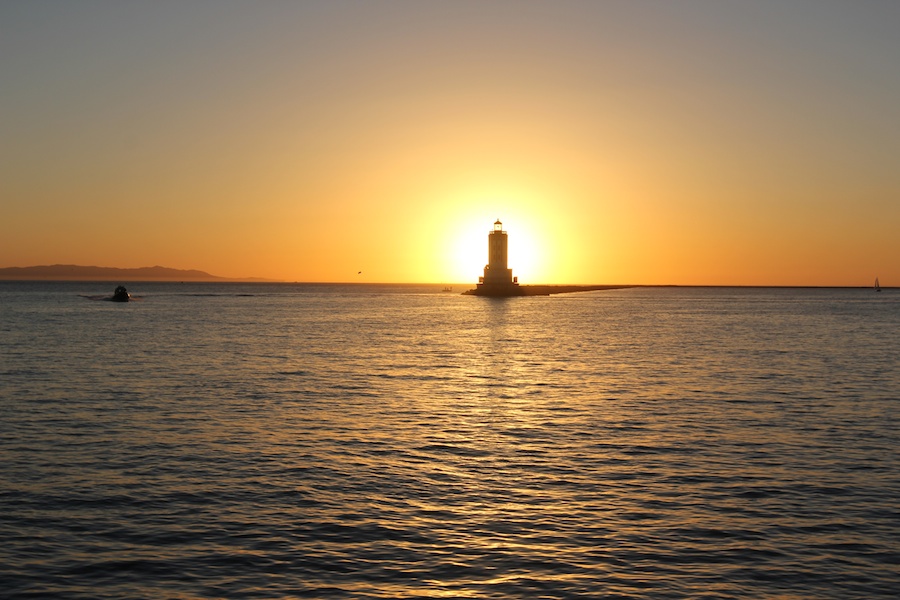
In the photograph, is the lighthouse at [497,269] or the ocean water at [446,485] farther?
the lighthouse at [497,269]

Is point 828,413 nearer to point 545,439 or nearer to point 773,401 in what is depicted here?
point 773,401

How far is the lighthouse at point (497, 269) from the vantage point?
17212cm

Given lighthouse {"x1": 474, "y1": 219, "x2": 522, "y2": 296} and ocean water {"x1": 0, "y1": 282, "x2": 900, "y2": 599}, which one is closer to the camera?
ocean water {"x1": 0, "y1": 282, "x2": 900, "y2": 599}

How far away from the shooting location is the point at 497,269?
186 meters

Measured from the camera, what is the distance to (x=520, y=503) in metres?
18.0

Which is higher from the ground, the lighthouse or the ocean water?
the lighthouse

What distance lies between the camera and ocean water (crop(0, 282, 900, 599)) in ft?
44.5

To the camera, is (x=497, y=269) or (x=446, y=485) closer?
(x=446, y=485)

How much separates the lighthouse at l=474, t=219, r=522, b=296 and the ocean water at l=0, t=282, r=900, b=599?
5069 inches

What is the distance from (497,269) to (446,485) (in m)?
168

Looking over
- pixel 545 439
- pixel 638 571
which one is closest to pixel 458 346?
pixel 545 439

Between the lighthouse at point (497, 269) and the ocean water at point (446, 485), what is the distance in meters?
129

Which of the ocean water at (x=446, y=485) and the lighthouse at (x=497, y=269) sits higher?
the lighthouse at (x=497, y=269)

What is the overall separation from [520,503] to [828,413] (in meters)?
18.2
